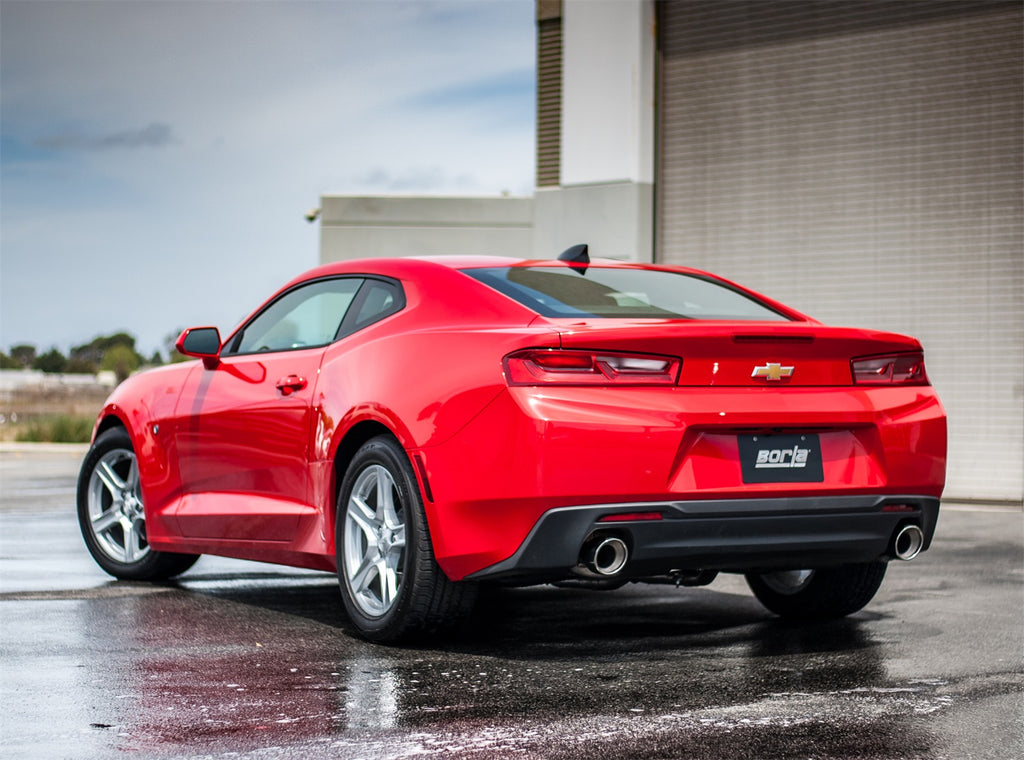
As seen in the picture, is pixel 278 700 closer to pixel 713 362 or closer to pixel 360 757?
pixel 360 757

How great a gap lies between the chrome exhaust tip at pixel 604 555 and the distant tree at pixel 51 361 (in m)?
111

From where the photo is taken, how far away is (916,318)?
15.1 m

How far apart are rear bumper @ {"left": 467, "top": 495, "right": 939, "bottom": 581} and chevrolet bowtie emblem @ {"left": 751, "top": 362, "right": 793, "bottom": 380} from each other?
430 millimetres

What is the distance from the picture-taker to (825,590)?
618 centimetres

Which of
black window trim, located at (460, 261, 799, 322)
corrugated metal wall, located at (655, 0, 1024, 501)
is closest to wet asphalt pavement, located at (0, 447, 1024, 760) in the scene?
black window trim, located at (460, 261, 799, 322)

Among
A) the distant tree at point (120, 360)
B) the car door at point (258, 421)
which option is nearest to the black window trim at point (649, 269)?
the car door at point (258, 421)

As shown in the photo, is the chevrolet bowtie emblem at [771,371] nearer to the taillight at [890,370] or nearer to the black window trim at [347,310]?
the taillight at [890,370]

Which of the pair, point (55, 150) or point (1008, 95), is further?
point (55, 150)

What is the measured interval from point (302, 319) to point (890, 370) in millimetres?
2631

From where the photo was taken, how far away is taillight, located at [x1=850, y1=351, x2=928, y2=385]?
17.5 feet

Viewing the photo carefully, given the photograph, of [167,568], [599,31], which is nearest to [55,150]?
[599,31]

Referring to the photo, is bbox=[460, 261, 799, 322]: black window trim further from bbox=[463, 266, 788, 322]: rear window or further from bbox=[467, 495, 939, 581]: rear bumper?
bbox=[467, 495, 939, 581]: rear bumper

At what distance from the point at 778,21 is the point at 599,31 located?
2198 millimetres

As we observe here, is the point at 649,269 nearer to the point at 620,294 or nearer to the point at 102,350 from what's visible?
the point at 620,294
